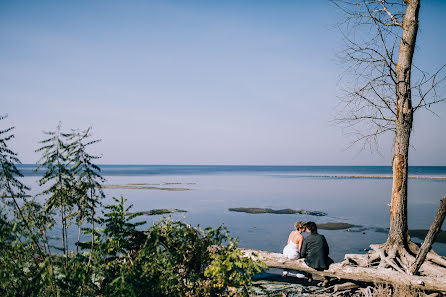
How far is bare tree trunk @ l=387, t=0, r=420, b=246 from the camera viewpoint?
8.38 meters

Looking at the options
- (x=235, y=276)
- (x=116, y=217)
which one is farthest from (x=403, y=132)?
(x=116, y=217)

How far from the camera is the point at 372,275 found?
7516 mm

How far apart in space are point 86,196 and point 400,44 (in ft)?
31.7

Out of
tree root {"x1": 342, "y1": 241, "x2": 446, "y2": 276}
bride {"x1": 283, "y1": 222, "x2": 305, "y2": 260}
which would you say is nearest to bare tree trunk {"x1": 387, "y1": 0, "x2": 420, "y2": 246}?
tree root {"x1": 342, "y1": 241, "x2": 446, "y2": 276}

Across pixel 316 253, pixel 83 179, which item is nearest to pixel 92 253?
pixel 83 179

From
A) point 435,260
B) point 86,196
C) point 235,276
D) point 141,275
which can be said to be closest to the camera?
point 141,275

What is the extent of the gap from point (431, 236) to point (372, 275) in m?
1.81

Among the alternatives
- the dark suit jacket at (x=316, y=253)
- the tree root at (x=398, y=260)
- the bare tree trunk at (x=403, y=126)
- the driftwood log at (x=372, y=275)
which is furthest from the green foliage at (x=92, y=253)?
the bare tree trunk at (x=403, y=126)

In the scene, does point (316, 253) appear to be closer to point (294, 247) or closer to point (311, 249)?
point (311, 249)

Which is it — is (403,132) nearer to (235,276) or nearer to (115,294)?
(235,276)

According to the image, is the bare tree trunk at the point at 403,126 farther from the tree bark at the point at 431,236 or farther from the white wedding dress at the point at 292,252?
the white wedding dress at the point at 292,252

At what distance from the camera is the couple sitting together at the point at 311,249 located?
26.0ft

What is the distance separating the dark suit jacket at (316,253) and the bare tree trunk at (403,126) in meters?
2.19

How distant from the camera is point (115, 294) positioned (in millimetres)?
2648
